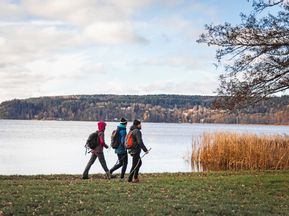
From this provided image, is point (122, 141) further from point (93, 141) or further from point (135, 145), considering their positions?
point (135, 145)

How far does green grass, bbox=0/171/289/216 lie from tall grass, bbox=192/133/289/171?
932cm

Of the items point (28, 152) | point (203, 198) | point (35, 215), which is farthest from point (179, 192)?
point (28, 152)

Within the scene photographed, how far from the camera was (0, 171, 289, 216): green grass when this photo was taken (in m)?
10.6

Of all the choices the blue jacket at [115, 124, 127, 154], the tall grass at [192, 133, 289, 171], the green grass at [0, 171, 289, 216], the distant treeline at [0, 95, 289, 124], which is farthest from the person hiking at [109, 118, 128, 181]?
the distant treeline at [0, 95, 289, 124]

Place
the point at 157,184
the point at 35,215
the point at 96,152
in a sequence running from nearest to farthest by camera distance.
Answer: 1. the point at 35,215
2. the point at 157,184
3. the point at 96,152

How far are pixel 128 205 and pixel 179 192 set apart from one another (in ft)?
8.25

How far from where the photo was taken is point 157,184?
14797 millimetres

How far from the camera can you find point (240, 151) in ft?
84.5

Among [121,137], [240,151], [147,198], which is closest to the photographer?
[147,198]

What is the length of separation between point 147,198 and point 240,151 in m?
14.5

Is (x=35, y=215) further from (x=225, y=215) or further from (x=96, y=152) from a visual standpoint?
(x=96, y=152)

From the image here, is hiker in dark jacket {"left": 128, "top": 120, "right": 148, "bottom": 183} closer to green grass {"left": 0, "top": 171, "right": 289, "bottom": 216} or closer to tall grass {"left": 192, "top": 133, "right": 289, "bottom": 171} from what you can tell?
green grass {"left": 0, "top": 171, "right": 289, "bottom": 216}

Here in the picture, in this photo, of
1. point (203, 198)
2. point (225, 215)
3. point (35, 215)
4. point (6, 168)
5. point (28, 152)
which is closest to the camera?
point (35, 215)

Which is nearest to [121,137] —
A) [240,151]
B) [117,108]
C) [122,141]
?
[122,141]
